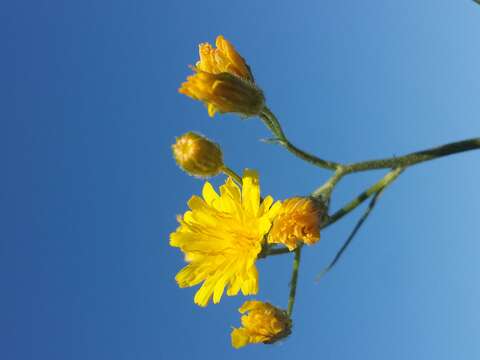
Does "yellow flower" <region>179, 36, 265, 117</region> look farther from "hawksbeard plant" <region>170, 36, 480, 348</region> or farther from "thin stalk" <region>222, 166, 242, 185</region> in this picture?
"thin stalk" <region>222, 166, 242, 185</region>

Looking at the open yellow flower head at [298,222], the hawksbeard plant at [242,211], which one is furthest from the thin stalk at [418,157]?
the open yellow flower head at [298,222]

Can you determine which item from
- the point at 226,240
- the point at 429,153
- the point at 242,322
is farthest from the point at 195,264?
the point at 429,153

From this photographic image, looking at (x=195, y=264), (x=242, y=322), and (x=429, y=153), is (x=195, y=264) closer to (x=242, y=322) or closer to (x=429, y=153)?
(x=242, y=322)

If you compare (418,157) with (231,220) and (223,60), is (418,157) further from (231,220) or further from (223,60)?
(223,60)

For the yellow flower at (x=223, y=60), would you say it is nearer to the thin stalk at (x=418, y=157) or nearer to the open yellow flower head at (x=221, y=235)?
the open yellow flower head at (x=221, y=235)

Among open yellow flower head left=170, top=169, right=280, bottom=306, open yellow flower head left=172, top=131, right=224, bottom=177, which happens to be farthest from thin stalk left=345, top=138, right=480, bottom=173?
open yellow flower head left=172, top=131, right=224, bottom=177

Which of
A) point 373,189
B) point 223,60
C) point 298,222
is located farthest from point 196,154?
point 373,189

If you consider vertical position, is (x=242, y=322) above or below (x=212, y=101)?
below

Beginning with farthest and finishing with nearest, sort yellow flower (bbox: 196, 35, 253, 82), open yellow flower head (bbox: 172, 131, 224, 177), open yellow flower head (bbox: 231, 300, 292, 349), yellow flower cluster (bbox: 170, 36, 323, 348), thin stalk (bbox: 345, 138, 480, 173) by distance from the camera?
yellow flower (bbox: 196, 35, 253, 82) → open yellow flower head (bbox: 231, 300, 292, 349) → open yellow flower head (bbox: 172, 131, 224, 177) → yellow flower cluster (bbox: 170, 36, 323, 348) → thin stalk (bbox: 345, 138, 480, 173)
